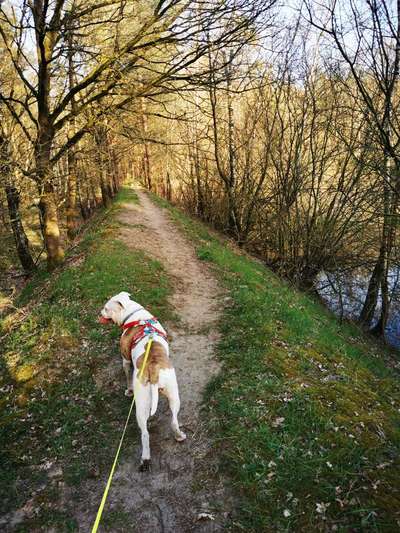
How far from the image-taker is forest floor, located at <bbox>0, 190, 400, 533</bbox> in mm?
3898

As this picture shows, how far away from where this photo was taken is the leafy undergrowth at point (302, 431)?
375 centimetres

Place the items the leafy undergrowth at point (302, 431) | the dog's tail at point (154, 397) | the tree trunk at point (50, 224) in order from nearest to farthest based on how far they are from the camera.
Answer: the leafy undergrowth at point (302, 431) < the dog's tail at point (154, 397) < the tree trunk at point (50, 224)

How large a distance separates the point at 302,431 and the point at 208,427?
1251 millimetres

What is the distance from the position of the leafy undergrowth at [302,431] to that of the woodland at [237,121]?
4051 millimetres

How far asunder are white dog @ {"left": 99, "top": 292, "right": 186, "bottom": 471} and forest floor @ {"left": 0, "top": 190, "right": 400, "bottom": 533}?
0.54 m

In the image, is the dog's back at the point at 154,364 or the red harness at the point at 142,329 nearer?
the dog's back at the point at 154,364

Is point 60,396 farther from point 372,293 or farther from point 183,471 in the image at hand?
→ point 372,293

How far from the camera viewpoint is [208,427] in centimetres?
499

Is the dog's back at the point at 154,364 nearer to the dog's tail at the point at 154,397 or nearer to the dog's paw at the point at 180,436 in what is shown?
the dog's tail at the point at 154,397

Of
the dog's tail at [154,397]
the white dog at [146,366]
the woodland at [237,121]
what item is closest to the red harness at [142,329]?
the white dog at [146,366]

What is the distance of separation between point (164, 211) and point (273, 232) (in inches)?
335

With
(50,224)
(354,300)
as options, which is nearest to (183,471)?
(50,224)

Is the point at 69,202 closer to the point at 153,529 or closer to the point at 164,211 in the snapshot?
the point at 164,211

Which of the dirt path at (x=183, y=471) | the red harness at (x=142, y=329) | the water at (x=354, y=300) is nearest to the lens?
the dirt path at (x=183, y=471)
